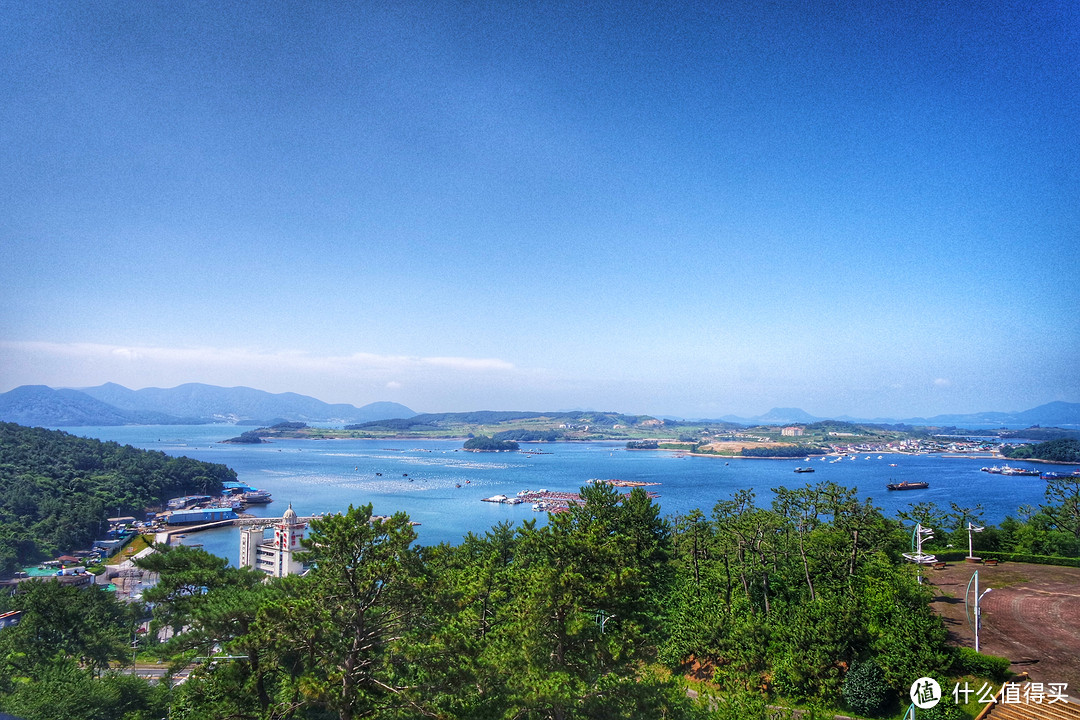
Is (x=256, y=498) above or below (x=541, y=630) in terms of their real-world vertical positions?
below

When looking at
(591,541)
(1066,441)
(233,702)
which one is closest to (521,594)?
(591,541)

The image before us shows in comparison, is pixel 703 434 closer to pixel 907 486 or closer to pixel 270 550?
pixel 907 486

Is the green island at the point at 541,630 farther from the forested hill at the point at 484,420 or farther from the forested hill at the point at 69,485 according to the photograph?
the forested hill at the point at 484,420

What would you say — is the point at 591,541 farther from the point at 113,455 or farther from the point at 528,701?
the point at 113,455

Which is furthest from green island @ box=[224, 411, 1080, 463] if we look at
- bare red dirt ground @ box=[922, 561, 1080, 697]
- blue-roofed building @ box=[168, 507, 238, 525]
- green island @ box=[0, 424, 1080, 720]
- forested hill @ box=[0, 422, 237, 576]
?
green island @ box=[0, 424, 1080, 720]

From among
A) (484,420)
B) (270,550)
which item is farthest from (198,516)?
(484,420)

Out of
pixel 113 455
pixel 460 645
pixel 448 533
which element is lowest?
pixel 448 533
